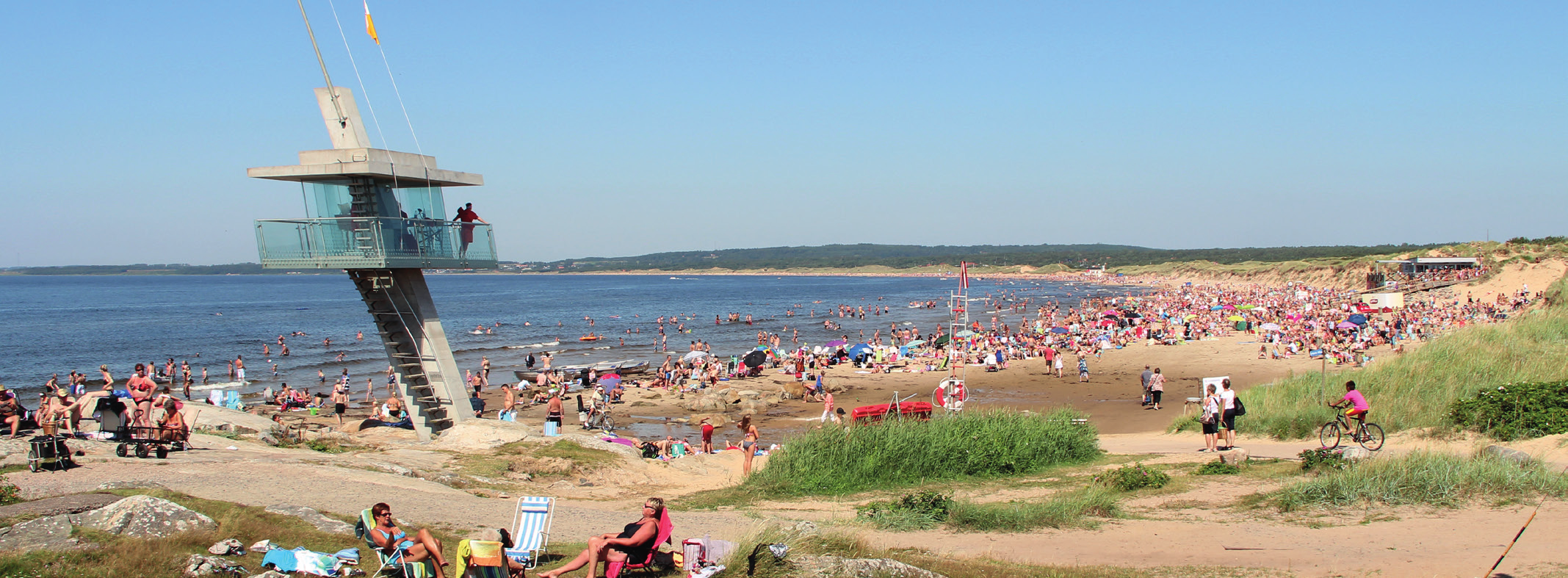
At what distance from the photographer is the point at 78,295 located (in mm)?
126438

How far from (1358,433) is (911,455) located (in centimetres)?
653

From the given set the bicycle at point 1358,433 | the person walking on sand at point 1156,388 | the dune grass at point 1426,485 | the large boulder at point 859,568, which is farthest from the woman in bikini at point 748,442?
the person walking on sand at point 1156,388

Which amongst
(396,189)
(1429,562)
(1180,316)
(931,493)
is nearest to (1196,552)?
(1429,562)

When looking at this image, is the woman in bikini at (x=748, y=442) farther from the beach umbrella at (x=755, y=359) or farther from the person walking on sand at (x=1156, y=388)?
the beach umbrella at (x=755, y=359)

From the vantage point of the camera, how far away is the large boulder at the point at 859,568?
7074mm

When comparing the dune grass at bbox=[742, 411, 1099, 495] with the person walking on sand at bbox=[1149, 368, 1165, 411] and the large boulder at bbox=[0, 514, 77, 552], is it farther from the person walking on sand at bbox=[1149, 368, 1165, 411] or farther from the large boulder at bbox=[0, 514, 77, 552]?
the person walking on sand at bbox=[1149, 368, 1165, 411]

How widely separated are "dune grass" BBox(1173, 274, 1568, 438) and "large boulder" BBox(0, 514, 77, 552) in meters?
16.4

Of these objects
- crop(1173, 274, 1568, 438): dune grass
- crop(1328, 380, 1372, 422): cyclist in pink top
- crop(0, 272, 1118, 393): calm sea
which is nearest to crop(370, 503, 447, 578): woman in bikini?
crop(1328, 380, 1372, 422): cyclist in pink top

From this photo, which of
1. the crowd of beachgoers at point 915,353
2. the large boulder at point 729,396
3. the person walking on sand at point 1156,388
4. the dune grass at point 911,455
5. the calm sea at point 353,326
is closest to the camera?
the dune grass at point 911,455

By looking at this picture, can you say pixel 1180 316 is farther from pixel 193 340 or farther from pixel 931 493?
pixel 193 340

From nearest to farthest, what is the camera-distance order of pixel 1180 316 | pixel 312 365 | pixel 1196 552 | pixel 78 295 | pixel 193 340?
pixel 1196 552 < pixel 312 365 < pixel 1180 316 < pixel 193 340 < pixel 78 295

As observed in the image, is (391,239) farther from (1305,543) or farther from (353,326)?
(353,326)

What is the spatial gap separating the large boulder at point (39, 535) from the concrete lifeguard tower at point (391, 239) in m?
7.37

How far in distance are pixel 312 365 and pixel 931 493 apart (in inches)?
1410
